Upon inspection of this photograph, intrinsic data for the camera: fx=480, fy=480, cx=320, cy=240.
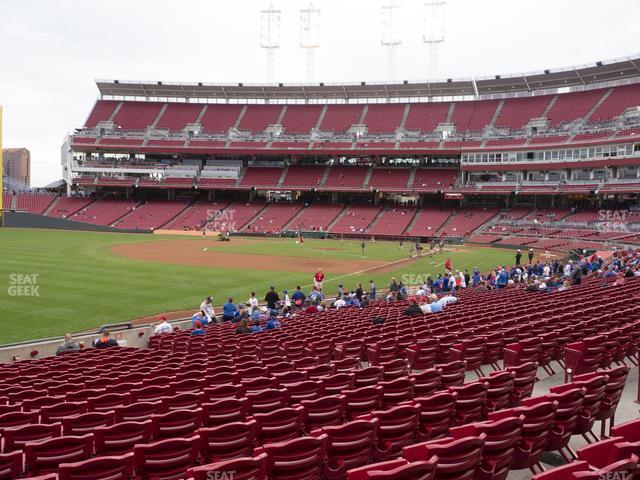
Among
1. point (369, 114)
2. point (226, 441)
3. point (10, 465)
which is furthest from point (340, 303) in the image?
point (369, 114)

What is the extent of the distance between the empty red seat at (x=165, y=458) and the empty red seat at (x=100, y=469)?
0.12 metres

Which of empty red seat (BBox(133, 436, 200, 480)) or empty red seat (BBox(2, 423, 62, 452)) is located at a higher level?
empty red seat (BBox(133, 436, 200, 480))

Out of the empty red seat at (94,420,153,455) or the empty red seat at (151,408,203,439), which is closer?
the empty red seat at (94,420,153,455)

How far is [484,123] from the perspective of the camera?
7650 centimetres

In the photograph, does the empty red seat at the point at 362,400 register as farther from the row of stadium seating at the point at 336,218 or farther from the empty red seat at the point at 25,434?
the row of stadium seating at the point at 336,218

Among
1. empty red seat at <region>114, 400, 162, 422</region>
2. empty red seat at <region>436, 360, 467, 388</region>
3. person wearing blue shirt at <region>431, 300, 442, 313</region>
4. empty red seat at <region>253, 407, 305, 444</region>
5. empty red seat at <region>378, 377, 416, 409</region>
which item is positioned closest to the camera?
empty red seat at <region>253, 407, 305, 444</region>

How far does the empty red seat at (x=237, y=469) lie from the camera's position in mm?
4102

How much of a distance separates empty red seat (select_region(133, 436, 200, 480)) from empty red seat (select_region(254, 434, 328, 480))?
0.98m

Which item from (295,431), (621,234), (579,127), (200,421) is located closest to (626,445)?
Answer: (295,431)

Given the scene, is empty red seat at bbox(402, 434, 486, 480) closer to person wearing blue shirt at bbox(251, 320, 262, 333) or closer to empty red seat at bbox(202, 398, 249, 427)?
empty red seat at bbox(202, 398, 249, 427)

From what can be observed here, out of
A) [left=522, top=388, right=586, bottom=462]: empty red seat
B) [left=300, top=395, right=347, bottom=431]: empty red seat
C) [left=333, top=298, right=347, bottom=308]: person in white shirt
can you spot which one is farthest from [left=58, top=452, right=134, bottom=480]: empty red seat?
[left=333, top=298, right=347, bottom=308]: person in white shirt

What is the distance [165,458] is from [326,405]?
219 centimetres

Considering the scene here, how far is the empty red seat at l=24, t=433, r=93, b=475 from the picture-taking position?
209 inches

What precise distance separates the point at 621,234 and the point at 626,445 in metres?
55.1
